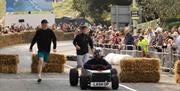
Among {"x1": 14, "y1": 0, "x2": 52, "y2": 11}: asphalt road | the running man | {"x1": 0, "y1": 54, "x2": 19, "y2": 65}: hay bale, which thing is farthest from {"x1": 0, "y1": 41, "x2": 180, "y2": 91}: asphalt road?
{"x1": 14, "y1": 0, "x2": 52, "y2": 11}: asphalt road

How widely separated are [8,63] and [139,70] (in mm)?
4711

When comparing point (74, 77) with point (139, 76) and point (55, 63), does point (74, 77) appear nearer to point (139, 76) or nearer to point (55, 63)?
point (139, 76)

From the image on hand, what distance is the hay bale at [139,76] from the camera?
57.6 ft

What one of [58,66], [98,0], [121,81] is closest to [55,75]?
[58,66]

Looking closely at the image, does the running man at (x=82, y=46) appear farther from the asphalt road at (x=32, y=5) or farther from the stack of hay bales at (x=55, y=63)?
the asphalt road at (x=32, y=5)

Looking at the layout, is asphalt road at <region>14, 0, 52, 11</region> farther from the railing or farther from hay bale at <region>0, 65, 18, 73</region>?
hay bale at <region>0, 65, 18, 73</region>

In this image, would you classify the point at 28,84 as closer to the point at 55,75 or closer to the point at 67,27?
the point at 55,75

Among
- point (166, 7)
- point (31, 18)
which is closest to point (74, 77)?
point (166, 7)

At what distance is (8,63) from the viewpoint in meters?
19.7

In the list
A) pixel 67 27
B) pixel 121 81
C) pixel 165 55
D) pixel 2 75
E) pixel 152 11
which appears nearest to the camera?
pixel 121 81

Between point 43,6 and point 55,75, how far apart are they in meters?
51.2

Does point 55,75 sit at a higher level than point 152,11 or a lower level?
lower

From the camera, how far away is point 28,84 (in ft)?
53.0

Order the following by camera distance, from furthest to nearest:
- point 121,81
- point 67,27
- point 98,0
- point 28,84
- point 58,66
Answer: point 98,0
point 67,27
point 58,66
point 121,81
point 28,84
